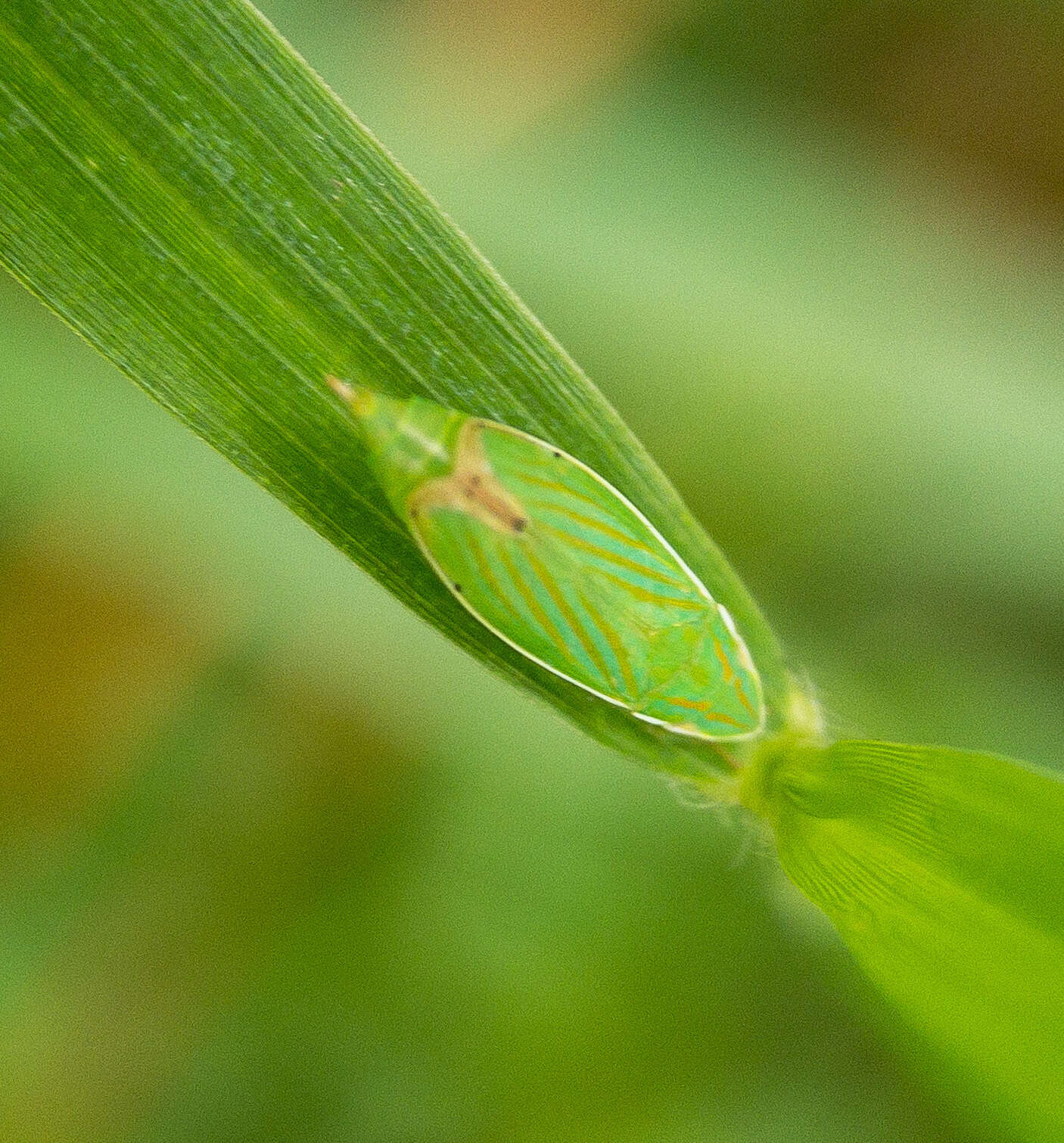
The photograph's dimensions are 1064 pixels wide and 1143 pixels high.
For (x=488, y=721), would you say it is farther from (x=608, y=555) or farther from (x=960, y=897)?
(x=960, y=897)

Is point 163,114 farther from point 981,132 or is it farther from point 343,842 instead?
point 981,132

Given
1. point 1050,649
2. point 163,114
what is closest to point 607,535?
point 163,114

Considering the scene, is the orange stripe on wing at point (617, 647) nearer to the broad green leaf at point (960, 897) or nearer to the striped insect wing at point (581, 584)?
the striped insect wing at point (581, 584)

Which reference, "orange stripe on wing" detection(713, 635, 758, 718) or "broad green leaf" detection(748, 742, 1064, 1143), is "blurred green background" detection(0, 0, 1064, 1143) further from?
"broad green leaf" detection(748, 742, 1064, 1143)

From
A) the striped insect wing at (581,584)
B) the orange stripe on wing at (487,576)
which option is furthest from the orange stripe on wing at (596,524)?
the orange stripe on wing at (487,576)

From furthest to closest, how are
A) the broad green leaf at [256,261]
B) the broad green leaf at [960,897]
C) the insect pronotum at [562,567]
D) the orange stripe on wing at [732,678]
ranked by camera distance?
the orange stripe on wing at [732,678]
the insect pronotum at [562,567]
the broad green leaf at [256,261]
the broad green leaf at [960,897]

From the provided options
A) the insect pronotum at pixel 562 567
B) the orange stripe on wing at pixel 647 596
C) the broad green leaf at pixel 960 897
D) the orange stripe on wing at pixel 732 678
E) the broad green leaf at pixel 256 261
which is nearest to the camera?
the broad green leaf at pixel 960 897

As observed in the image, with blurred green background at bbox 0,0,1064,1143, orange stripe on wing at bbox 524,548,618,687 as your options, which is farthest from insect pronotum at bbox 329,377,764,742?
blurred green background at bbox 0,0,1064,1143
